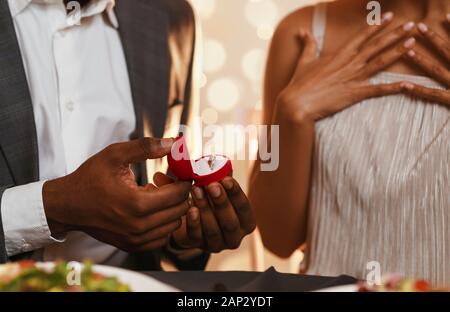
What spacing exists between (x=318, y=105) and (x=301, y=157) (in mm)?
84

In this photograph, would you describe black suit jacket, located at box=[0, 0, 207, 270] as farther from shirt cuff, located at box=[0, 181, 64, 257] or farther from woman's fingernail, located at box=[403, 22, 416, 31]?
woman's fingernail, located at box=[403, 22, 416, 31]

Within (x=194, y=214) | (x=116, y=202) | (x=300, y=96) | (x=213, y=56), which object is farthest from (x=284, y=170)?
(x=213, y=56)

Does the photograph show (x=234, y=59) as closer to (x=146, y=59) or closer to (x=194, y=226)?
(x=146, y=59)

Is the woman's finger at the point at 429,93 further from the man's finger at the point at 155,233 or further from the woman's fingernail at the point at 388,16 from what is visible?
the man's finger at the point at 155,233

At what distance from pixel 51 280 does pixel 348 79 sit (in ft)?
1.84

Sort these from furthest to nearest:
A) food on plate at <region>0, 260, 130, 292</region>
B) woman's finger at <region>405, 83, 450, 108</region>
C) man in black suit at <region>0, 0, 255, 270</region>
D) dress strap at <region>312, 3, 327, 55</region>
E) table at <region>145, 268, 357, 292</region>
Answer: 1. dress strap at <region>312, 3, 327, 55</region>
2. woman's finger at <region>405, 83, 450, 108</region>
3. man in black suit at <region>0, 0, 255, 270</region>
4. table at <region>145, 268, 357, 292</region>
5. food on plate at <region>0, 260, 130, 292</region>

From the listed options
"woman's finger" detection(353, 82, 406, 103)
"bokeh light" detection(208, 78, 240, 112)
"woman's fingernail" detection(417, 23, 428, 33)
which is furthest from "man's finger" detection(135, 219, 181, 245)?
"bokeh light" detection(208, 78, 240, 112)

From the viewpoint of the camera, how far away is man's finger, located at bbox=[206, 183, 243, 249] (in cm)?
75

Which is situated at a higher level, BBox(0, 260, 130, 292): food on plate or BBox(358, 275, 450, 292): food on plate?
BBox(0, 260, 130, 292): food on plate

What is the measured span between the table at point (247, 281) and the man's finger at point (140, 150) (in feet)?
0.41

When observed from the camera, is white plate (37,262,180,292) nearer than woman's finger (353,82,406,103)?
Yes

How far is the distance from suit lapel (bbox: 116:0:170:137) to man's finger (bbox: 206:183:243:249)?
0.21 metres

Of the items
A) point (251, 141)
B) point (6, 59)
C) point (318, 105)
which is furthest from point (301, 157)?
point (6, 59)
